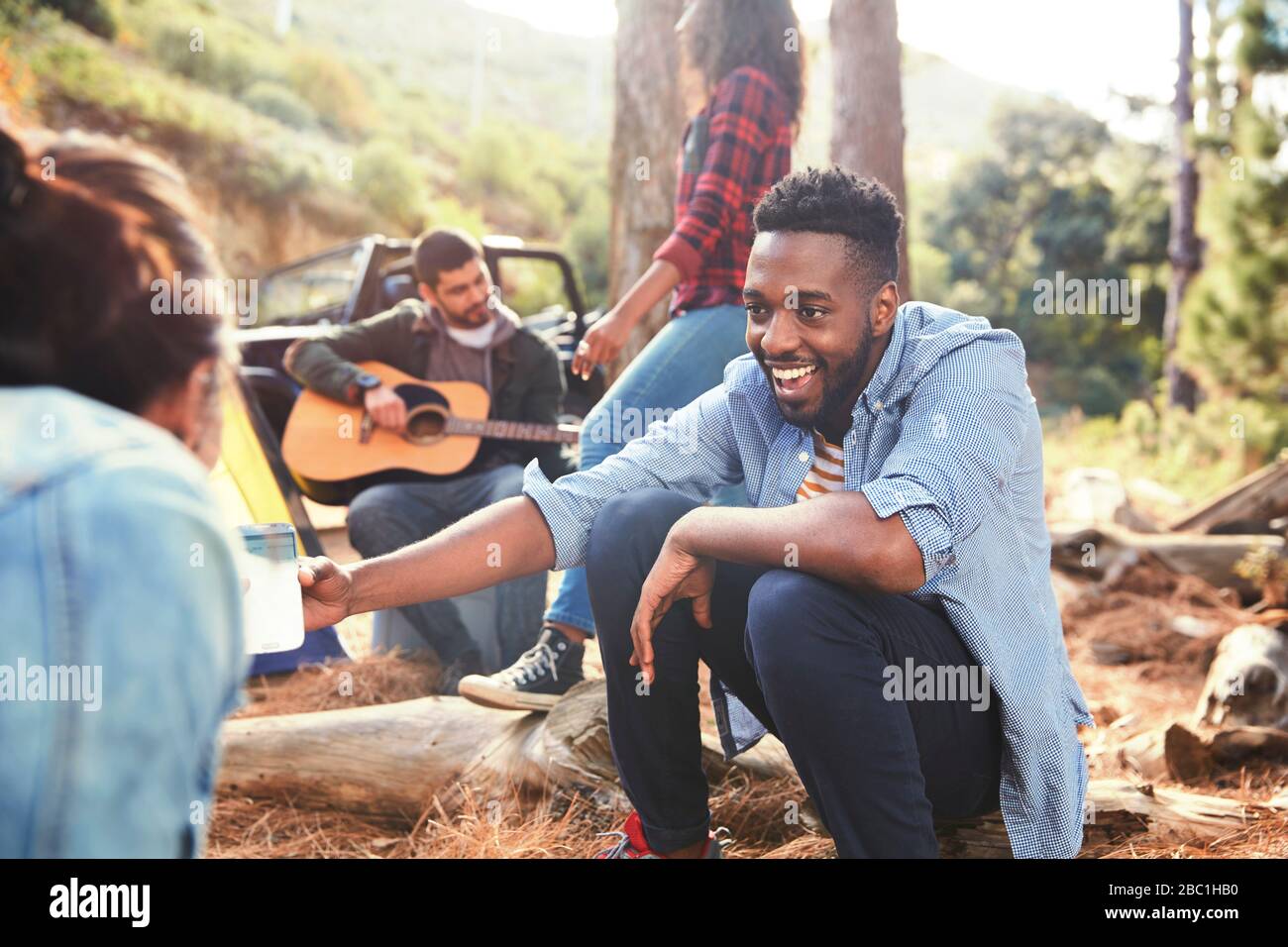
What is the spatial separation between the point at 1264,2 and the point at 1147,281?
38.9 feet

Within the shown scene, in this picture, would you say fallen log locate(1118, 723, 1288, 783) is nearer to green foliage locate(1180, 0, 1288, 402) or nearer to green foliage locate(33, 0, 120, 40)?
green foliage locate(1180, 0, 1288, 402)

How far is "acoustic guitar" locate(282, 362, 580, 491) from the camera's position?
419cm

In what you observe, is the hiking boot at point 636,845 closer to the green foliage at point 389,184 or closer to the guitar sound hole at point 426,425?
the guitar sound hole at point 426,425

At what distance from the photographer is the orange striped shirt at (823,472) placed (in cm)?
232

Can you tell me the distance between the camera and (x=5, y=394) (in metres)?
1.00

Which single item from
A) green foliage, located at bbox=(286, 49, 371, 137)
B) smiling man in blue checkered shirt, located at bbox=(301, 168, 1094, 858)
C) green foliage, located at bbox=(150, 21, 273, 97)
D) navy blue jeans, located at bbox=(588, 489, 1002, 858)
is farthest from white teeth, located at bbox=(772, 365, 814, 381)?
green foliage, located at bbox=(286, 49, 371, 137)

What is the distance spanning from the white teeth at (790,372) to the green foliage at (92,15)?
75.4ft

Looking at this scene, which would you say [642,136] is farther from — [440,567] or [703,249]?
[440,567]

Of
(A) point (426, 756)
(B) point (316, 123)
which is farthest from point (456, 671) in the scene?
(B) point (316, 123)

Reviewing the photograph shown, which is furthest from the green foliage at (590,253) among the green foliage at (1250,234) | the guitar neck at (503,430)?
the guitar neck at (503,430)

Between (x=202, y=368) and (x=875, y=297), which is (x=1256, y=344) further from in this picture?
(x=202, y=368)

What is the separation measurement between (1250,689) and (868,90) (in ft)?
9.06
